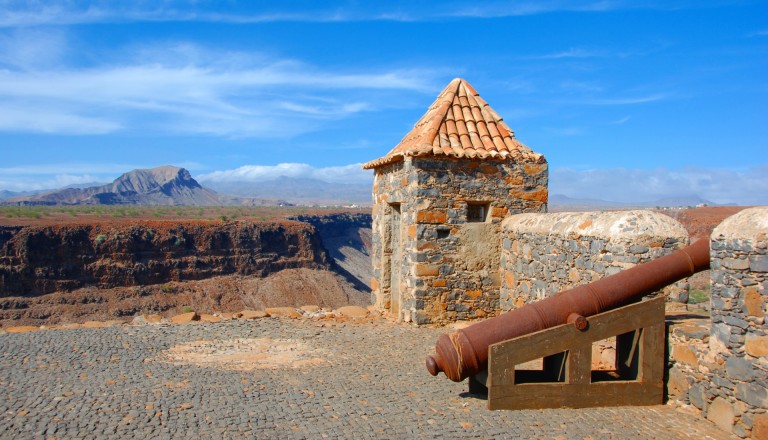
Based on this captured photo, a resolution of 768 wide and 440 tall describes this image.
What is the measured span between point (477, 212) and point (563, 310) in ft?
16.0

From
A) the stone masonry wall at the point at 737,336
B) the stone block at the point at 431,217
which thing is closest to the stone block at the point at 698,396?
the stone masonry wall at the point at 737,336

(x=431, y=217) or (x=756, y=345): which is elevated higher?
(x=431, y=217)

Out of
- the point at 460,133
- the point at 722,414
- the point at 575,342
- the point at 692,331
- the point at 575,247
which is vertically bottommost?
the point at 722,414

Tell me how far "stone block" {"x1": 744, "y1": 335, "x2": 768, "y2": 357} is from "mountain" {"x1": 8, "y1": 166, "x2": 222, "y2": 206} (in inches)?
5126

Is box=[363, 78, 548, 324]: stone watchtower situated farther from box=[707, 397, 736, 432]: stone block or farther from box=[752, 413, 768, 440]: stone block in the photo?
box=[752, 413, 768, 440]: stone block

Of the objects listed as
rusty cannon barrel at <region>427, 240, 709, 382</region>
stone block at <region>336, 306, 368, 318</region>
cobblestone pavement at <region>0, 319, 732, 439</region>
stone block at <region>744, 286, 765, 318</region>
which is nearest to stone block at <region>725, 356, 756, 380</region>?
stone block at <region>744, 286, 765, 318</region>

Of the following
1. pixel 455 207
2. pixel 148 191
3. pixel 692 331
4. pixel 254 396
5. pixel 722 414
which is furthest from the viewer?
pixel 148 191

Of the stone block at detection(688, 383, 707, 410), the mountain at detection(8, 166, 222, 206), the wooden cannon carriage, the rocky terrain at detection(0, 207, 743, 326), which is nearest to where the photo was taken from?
the stone block at detection(688, 383, 707, 410)

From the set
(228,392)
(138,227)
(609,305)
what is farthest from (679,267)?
(138,227)

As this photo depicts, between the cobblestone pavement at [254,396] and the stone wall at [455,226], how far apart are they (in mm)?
1525

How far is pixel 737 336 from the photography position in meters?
5.05

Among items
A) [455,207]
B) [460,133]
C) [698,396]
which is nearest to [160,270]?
[460,133]

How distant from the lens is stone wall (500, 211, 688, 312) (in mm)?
6730

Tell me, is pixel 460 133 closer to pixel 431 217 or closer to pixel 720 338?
pixel 431 217
